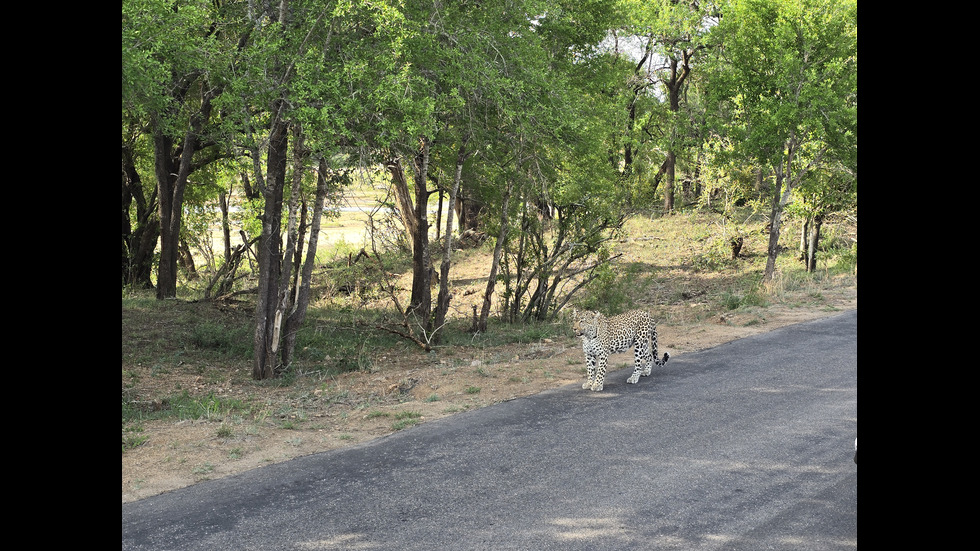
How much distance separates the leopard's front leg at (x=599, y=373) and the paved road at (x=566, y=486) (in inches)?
11.6

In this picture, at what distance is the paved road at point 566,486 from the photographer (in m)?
5.85

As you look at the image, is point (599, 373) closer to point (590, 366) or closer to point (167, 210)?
point (590, 366)

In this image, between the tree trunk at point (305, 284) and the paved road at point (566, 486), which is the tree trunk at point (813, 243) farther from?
the tree trunk at point (305, 284)

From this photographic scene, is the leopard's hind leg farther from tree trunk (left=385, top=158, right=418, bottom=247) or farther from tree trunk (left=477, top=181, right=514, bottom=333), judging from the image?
tree trunk (left=385, top=158, right=418, bottom=247)

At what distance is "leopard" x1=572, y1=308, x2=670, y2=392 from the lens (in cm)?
1056

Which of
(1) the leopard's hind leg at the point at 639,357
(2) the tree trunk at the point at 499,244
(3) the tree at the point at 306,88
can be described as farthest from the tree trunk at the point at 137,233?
(1) the leopard's hind leg at the point at 639,357

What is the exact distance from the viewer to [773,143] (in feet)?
66.5

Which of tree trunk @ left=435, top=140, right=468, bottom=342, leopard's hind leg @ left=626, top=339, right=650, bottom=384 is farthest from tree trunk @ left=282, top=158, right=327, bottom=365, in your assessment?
leopard's hind leg @ left=626, top=339, right=650, bottom=384

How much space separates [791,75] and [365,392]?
47.1ft

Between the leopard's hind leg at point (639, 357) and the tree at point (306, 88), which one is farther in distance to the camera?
the tree at point (306, 88)

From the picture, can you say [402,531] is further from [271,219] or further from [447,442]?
[271,219]
